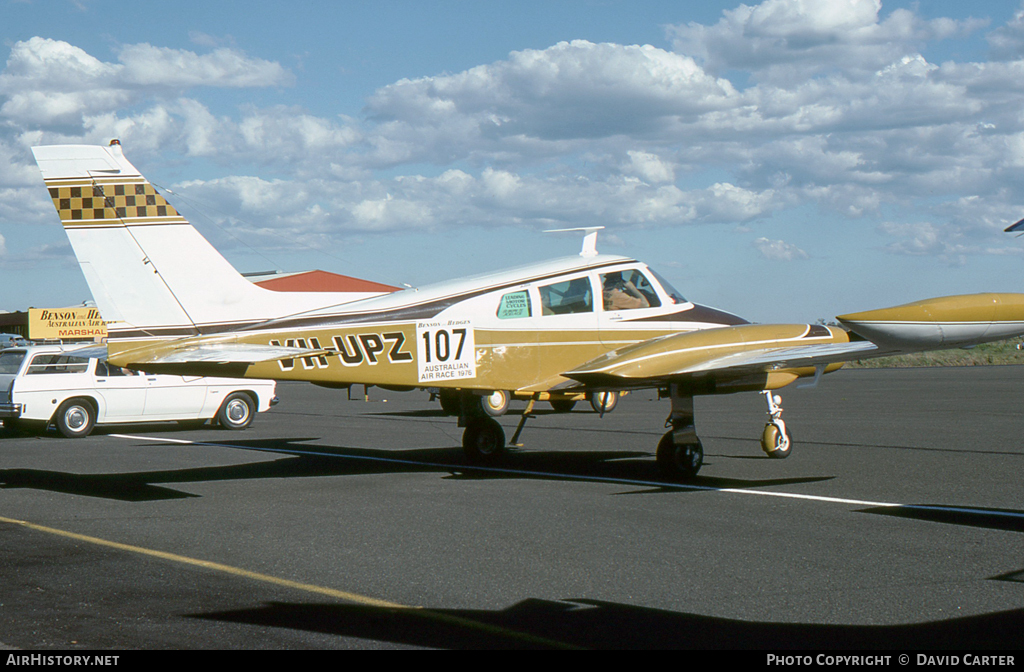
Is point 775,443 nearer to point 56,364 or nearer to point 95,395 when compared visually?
point 95,395

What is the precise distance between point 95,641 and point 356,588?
5.64 feet

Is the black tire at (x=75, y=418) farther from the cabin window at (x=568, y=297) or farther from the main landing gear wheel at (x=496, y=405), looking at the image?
the cabin window at (x=568, y=297)

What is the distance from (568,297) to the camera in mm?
12156

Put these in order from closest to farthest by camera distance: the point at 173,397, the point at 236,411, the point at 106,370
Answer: the point at 106,370 < the point at 173,397 < the point at 236,411

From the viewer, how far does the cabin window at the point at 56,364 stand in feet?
61.2

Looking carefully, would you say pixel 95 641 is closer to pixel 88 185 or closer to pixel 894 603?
pixel 894 603

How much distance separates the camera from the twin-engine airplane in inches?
416

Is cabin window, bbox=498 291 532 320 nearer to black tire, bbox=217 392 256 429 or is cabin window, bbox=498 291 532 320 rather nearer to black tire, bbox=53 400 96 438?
black tire, bbox=217 392 256 429

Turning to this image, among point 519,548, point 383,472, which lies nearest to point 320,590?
point 519,548

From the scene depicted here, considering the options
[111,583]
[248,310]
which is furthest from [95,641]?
[248,310]

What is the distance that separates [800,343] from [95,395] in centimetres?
1427

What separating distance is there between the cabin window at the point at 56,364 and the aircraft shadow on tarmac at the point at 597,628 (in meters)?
15.0

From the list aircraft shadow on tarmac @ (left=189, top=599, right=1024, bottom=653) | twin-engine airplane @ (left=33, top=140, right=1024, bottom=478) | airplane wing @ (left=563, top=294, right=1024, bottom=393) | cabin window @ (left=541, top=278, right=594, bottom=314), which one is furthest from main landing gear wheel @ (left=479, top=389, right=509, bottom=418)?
aircraft shadow on tarmac @ (left=189, top=599, right=1024, bottom=653)

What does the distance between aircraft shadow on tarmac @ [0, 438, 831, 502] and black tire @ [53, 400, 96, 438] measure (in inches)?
216
